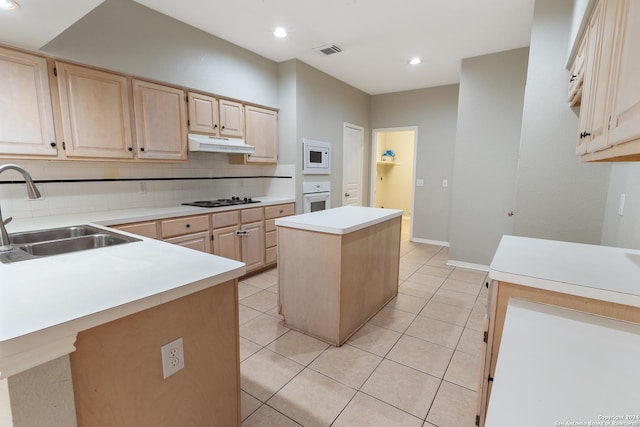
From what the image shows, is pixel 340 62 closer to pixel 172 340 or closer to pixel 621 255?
pixel 621 255

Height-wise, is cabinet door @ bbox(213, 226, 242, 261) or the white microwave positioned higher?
the white microwave

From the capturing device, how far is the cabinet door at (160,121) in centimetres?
284

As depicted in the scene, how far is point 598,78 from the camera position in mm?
1377

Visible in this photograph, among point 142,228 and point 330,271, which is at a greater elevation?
point 142,228

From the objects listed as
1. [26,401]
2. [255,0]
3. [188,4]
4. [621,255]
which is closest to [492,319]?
[621,255]

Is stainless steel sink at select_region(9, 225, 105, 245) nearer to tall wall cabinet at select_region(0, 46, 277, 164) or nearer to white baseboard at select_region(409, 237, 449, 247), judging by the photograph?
tall wall cabinet at select_region(0, 46, 277, 164)

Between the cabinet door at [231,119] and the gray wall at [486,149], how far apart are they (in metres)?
2.88

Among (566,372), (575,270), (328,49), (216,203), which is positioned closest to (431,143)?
(328,49)

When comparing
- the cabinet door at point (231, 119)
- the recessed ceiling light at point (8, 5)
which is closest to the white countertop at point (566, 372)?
the recessed ceiling light at point (8, 5)

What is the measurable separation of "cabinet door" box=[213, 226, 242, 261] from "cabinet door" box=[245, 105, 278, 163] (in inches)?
40.8

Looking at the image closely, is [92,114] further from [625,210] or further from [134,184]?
[625,210]

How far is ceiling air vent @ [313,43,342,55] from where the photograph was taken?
3613 millimetres

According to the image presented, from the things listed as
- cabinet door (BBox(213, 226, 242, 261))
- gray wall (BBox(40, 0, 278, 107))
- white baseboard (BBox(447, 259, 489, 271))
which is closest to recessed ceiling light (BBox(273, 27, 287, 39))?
gray wall (BBox(40, 0, 278, 107))

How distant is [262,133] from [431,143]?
9.91 ft
